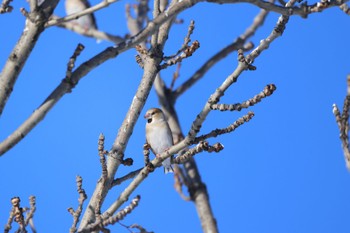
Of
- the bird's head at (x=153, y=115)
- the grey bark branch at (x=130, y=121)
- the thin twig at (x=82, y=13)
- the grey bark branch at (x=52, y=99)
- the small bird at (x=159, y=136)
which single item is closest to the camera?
the thin twig at (x=82, y=13)

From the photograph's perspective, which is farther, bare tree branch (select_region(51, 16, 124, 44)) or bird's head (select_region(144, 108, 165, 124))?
bare tree branch (select_region(51, 16, 124, 44))

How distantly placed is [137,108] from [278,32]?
96 cm

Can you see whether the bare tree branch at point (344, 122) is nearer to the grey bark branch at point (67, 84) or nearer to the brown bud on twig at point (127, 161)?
the grey bark branch at point (67, 84)

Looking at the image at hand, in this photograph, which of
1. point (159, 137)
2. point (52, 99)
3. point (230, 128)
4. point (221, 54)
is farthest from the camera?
point (221, 54)

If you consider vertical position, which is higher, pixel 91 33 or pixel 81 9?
pixel 81 9

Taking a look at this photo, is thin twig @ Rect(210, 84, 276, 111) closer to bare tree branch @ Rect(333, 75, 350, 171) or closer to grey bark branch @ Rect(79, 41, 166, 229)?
bare tree branch @ Rect(333, 75, 350, 171)

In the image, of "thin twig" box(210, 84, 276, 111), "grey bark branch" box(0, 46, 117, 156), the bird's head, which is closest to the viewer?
"grey bark branch" box(0, 46, 117, 156)

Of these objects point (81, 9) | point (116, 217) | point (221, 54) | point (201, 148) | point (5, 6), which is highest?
point (81, 9)

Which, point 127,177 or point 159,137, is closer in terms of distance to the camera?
point 127,177

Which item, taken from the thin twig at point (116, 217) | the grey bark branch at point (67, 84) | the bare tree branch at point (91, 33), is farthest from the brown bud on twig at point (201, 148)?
the bare tree branch at point (91, 33)

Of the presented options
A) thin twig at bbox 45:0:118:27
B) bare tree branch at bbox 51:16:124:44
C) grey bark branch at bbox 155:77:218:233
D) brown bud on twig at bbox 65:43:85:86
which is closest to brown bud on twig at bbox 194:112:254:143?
brown bud on twig at bbox 65:43:85:86

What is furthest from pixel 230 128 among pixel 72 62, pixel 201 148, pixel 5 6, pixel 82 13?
pixel 5 6

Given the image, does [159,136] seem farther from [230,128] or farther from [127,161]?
[230,128]

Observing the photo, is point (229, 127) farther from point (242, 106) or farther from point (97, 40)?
point (97, 40)
